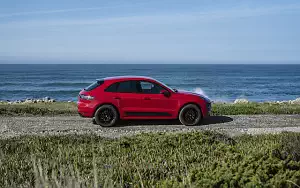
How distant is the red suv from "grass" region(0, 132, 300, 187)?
112 inches

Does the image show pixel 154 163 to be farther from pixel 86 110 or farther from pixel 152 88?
pixel 152 88

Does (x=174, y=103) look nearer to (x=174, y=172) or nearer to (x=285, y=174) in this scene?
(x=174, y=172)

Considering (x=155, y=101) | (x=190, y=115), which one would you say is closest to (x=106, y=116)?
(x=155, y=101)

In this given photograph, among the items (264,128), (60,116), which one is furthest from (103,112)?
(264,128)

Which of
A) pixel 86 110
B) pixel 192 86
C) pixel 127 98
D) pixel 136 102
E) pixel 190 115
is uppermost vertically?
pixel 127 98

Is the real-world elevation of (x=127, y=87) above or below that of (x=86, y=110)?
→ above

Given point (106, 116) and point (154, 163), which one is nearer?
point (154, 163)

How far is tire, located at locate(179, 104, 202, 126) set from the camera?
15703 mm

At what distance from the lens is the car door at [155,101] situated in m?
15.5

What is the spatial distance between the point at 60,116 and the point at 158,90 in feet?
15.1

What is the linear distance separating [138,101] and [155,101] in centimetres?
56

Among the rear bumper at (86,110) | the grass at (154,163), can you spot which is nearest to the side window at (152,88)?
the rear bumper at (86,110)

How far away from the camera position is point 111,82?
1527 centimetres

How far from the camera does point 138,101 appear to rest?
15.4 m
